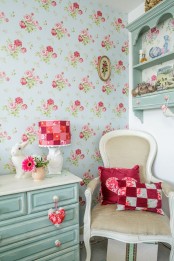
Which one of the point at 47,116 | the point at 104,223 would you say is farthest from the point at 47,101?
the point at 104,223

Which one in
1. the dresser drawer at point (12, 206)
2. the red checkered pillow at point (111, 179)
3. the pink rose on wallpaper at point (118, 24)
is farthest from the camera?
the pink rose on wallpaper at point (118, 24)

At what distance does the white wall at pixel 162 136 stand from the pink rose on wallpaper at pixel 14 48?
1306 millimetres

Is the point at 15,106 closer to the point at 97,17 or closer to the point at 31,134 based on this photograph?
the point at 31,134

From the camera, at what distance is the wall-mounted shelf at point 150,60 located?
1.77 meters

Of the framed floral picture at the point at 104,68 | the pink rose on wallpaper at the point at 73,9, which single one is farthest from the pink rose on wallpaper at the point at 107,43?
the pink rose on wallpaper at the point at 73,9

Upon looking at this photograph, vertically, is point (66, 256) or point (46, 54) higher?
point (46, 54)

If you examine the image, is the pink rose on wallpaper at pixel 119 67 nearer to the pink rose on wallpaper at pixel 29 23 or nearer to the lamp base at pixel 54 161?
the pink rose on wallpaper at pixel 29 23

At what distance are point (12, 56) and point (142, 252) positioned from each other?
74.4 inches

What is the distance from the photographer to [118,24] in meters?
2.33

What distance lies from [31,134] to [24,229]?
0.79 meters

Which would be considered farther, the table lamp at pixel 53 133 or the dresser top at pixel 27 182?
the table lamp at pixel 53 133

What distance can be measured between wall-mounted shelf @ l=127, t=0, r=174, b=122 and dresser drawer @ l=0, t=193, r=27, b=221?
1.36 meters

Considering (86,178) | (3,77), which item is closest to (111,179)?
(86,178)

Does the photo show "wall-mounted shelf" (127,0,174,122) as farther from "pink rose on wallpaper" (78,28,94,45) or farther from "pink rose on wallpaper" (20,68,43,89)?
"pink rose on wallpaper" (20,68,43,89)
